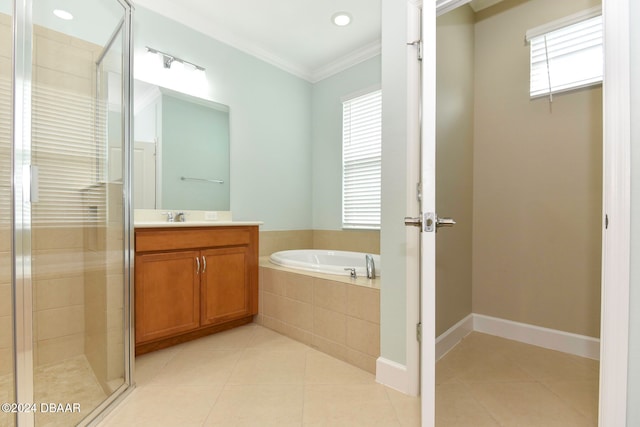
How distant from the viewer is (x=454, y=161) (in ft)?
7.07

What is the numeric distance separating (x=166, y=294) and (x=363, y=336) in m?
1.31

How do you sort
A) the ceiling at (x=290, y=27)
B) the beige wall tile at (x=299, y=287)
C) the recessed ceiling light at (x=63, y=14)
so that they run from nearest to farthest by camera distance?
the recessed ceiling light at (x=63, y=14), the beige wall tile at (x=299, y=287), the ceiling at (x=290, y=27)

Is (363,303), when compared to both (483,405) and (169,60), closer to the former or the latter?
(483,405)

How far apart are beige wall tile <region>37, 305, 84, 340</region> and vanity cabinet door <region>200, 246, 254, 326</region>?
73 centimetres

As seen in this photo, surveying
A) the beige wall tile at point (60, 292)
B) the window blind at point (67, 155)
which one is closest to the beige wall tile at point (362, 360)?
the beige wall tile at point (60, 292)

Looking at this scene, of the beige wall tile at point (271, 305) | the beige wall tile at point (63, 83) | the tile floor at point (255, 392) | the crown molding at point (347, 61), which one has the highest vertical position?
the crown molding at point (347, 61)

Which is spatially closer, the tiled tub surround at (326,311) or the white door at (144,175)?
the tiled tub surround at (326,311)

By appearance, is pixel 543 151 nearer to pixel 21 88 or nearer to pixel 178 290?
pixel 178 290

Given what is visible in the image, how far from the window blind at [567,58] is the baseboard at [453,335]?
1.78 meters

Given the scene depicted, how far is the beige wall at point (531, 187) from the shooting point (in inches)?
79.5

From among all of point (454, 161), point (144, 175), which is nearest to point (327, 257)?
point (454, 161)

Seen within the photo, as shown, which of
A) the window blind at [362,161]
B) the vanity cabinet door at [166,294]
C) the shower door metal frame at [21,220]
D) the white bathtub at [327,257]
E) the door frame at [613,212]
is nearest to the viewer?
the door frame at [613,212]

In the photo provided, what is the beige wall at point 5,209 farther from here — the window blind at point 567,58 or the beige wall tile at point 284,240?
the window blind at point 567,58

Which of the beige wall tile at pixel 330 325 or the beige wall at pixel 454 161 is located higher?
the beige wall at pixel 454 161
